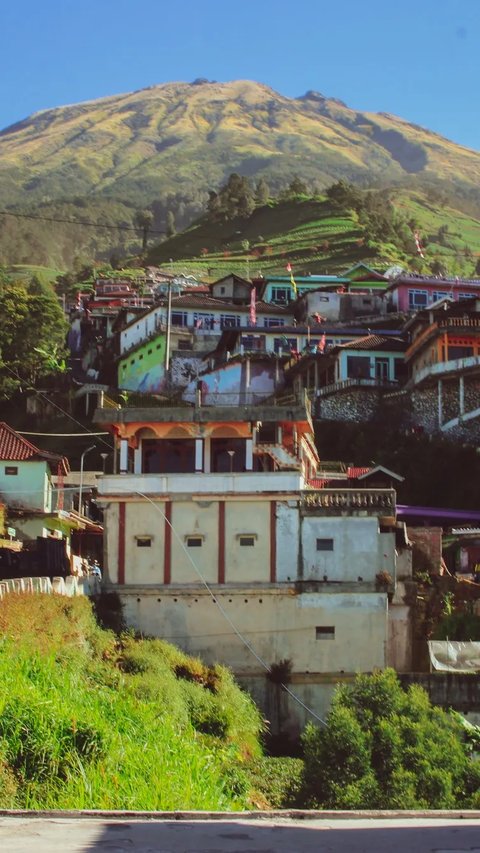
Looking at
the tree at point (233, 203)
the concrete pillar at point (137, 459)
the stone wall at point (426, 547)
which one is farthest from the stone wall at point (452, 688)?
the tree at point (233, 203)

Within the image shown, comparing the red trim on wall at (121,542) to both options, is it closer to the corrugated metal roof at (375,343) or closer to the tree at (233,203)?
the corrugated metal roof at (375,343)

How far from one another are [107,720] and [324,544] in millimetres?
14223

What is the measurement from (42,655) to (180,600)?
10.7 m

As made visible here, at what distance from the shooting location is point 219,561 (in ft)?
119

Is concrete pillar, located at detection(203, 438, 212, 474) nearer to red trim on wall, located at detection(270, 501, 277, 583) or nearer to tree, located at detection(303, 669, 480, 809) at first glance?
red trim on wall, located at detection(270, 501, 277, 583)

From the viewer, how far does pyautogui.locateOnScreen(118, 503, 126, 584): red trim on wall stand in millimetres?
Result: 36469

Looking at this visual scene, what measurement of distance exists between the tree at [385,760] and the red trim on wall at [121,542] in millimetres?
10727

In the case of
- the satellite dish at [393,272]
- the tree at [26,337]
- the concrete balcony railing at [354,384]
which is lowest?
the concrete balcony railing at [354,384]

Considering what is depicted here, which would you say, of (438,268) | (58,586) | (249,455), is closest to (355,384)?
(249,455)

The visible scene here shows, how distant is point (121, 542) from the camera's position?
1442 inches

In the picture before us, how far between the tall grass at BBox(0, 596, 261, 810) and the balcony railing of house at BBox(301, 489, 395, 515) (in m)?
5.67

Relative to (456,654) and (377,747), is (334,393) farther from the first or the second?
(377,747)

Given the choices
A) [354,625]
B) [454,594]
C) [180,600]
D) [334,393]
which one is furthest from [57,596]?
[334,393]

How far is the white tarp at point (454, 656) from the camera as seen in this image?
1336 inches
